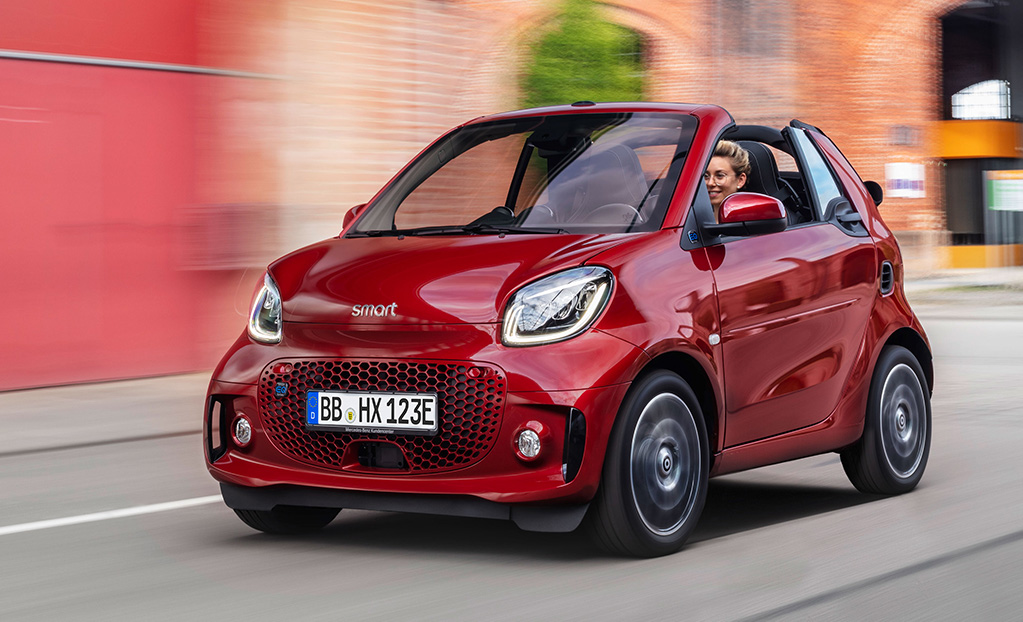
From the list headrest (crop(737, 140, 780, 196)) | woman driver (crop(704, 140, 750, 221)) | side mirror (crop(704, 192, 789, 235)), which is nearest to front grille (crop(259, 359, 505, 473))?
side mirror (crop(704, 192, 789, 235))

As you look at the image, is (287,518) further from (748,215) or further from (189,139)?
(189,139)

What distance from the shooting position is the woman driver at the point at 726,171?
20.9 ft

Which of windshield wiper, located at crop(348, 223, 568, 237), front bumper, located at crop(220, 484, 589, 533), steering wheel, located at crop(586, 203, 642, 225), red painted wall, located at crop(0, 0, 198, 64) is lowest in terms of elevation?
front bumper, located at crop(220, 484, 589, 533)

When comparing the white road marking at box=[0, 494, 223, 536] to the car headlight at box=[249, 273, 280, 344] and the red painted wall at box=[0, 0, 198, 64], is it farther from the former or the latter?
the red painted wall at box=[0, 0, 198, 64]

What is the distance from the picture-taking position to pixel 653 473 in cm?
531

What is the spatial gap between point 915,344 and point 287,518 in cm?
306

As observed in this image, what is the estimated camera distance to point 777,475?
25.1ft

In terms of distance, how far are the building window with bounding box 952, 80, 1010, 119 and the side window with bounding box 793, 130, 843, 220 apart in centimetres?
3614

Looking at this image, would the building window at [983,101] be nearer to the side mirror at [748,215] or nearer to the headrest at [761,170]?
the headrest at [761,170]

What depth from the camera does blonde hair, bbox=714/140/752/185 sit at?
6348mm

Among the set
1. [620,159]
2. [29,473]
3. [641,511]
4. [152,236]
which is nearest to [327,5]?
[152,236]

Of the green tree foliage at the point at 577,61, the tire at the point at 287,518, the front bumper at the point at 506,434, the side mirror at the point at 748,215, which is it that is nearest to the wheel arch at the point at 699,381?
the front bumper at the point at 506,434

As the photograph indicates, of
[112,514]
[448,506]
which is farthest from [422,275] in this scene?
[112,514]

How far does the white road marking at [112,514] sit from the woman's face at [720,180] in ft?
8.27
